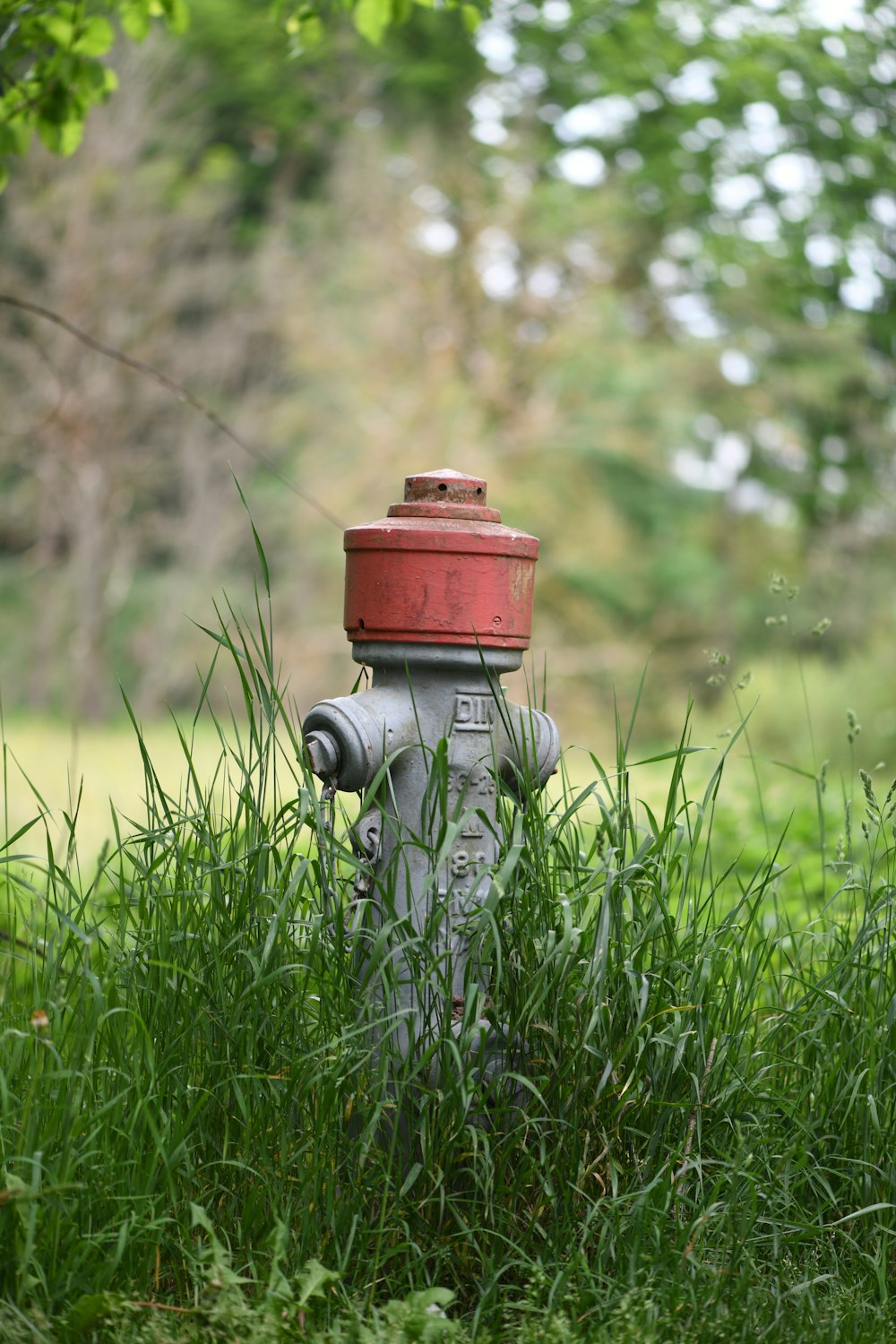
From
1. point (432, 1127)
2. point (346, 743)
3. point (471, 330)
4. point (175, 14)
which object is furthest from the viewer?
point (471, 330)

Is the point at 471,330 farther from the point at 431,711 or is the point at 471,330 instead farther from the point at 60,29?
the point at 431,711

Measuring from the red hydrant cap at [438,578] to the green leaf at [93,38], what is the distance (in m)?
2.34

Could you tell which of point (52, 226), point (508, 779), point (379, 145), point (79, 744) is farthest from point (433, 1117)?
point (379, 145)

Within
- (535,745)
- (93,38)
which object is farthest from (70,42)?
(535,745)

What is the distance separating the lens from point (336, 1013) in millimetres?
2213

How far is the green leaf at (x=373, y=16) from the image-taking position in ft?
13.4

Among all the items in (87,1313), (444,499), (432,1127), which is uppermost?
(444,499)

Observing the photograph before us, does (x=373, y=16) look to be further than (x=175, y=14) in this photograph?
No

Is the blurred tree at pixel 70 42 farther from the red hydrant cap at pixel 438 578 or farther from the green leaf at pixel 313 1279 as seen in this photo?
the green leaf at pixel 313 1279

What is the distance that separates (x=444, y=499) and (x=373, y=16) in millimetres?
2215

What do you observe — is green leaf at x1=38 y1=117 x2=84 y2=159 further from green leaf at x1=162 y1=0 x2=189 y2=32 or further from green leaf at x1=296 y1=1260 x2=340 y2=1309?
green leaf at x1=296 y1=1260 x2=340 y2=1309

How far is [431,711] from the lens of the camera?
8.31 ft

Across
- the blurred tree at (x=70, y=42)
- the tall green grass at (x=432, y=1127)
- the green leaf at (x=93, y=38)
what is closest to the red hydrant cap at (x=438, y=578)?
the tall green grass at (x=432, y=1127)

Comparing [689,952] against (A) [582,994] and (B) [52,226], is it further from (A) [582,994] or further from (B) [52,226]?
(B) [52,226]
